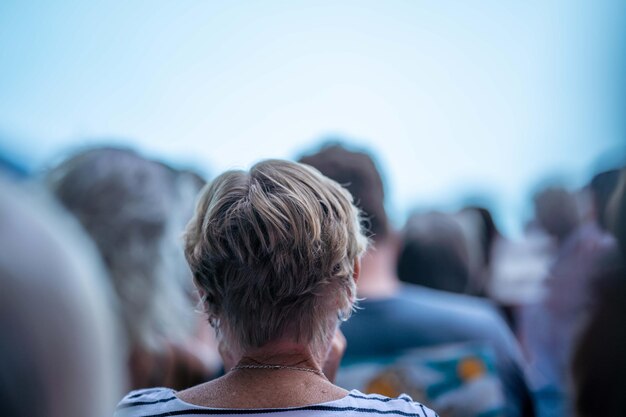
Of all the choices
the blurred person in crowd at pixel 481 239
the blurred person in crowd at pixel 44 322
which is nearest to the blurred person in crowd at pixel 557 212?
the blurred person in crowd at pixel 481 239

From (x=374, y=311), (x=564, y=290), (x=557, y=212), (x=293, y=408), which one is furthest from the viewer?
(x=557, y=212)

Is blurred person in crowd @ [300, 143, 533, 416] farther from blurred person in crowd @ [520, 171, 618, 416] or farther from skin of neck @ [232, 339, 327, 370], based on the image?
skin of neck @ [232, 339, 327, 370]

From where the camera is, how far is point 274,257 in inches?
37.9

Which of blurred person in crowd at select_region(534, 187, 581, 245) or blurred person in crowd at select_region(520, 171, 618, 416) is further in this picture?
blurred person in crowd at select_region(534, 187, 581, 245)

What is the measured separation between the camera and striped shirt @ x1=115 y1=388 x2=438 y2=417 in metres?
0.88

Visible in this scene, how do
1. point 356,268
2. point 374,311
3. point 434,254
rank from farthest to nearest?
point 434,254, point 374,311, point 356,268

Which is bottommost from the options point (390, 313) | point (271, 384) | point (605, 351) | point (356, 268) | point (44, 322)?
point (605, 351)

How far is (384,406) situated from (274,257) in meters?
0.27

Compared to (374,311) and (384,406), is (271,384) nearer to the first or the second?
(384,406)

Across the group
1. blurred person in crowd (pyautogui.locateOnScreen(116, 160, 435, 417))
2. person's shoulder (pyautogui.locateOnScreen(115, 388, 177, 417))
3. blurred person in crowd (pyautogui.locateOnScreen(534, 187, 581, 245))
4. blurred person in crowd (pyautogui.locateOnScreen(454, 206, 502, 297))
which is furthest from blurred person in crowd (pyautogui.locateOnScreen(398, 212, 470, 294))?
person's shoulder (pyautogui.locateOnScreen(115, 388, 177, 417))

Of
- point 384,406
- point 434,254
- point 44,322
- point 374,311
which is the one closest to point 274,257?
point 384,406

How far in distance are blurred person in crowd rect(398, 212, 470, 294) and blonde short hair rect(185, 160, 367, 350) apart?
1.36 metres

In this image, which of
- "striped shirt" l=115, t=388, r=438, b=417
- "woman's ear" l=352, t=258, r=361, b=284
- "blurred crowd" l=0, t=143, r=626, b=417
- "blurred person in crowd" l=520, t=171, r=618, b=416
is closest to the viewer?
"striped shirt" l=115, t=388, r=438, b=417

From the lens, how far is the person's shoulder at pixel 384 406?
0.90 metres
